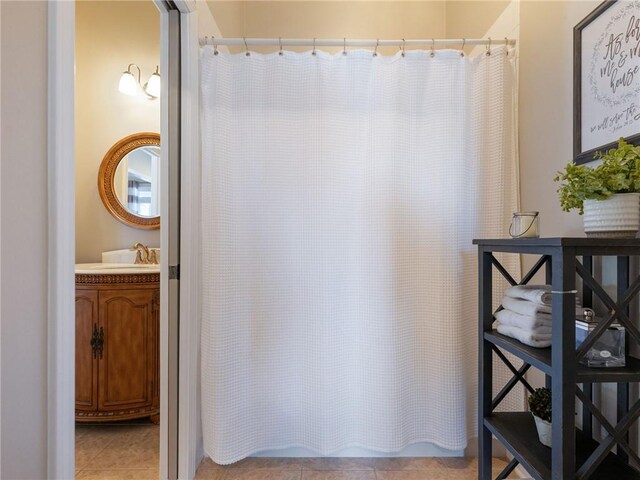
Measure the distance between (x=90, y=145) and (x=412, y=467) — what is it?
8.67ft

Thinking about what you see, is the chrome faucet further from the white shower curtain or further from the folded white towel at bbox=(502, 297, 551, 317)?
the folded white towel at bbox=(502, 297, 551, 317)

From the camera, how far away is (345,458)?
5.47 feet

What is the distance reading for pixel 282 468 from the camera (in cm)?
160

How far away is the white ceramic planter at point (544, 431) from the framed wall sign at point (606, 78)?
0.82 metres

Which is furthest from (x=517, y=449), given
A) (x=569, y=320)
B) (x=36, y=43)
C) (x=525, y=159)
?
(x=36, y=43)

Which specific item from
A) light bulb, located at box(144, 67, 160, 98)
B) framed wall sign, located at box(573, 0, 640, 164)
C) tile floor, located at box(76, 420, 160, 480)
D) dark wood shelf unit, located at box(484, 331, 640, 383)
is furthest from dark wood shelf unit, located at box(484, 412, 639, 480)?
light bulb, located at box(144, 67, 160, 98)

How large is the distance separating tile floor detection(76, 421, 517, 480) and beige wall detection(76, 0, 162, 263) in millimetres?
1205

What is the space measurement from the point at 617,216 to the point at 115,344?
6.96ft

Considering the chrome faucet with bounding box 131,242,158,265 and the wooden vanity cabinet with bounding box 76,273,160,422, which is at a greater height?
the chrome faucet with bounding box 131,242,158,265

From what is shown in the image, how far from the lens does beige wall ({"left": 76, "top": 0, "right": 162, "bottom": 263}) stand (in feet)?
7.45

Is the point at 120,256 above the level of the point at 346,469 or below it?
above

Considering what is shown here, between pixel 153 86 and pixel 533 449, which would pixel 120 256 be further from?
pixel 533 449

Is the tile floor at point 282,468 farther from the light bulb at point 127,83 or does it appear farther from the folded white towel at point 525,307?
the light bulb at point 127,83

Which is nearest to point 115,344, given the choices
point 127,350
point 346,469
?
point 127,350
